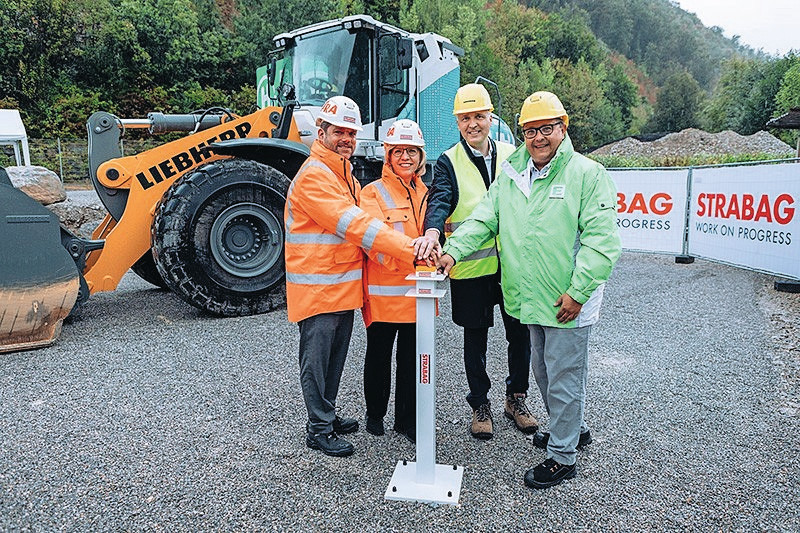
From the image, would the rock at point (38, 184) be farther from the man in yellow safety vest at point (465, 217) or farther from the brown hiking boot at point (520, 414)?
the brown hiking boot at point (520, 414)

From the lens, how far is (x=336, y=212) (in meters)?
3.01

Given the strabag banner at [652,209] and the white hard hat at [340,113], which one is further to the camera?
the strabag banner at [652,209]

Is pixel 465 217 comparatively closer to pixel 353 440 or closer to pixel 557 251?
pixel 557 251

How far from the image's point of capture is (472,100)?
3268 mm

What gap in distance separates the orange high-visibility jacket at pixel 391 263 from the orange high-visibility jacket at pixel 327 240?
0.25ft

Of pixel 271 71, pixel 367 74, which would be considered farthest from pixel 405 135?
pixel 271 71

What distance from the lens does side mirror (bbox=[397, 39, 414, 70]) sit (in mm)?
6359

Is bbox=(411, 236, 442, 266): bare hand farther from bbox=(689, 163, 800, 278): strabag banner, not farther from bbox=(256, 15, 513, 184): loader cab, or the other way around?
bbox=(689, 163, 800, 278): strabag banner

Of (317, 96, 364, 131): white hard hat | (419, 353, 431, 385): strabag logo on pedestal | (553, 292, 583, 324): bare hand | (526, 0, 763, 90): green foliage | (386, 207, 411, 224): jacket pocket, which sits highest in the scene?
(526, 0, 763, 90): green foliage

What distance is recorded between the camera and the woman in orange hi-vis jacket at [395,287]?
318cm

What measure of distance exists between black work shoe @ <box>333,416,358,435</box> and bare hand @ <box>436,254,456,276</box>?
1.11 meters

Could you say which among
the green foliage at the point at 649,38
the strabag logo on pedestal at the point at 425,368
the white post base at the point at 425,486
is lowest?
the white post base at the point at 425,486

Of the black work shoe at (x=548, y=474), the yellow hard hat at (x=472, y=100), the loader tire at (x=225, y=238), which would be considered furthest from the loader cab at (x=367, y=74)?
the black work shoe at (x=548, y=474)

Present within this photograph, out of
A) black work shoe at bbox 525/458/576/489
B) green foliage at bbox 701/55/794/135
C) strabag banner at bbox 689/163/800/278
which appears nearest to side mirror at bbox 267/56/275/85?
strabag banner at bbox 689/163/800/278
